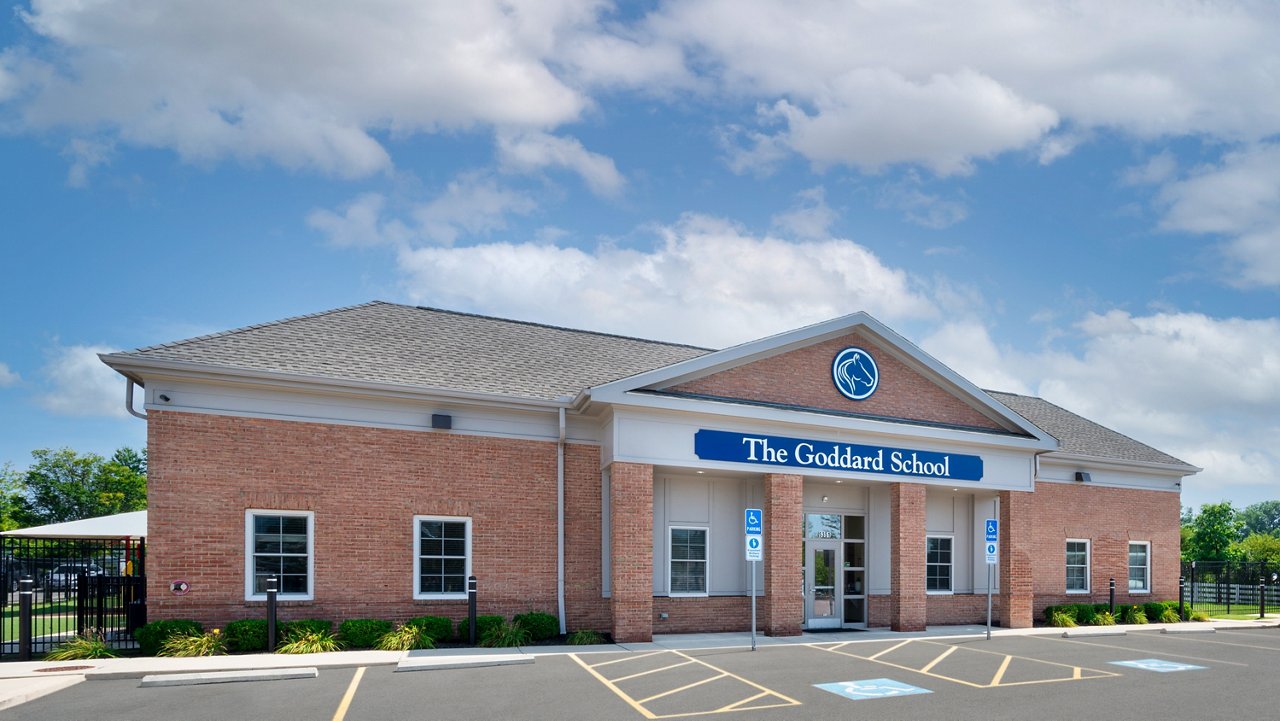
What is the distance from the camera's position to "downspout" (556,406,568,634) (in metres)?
18.0

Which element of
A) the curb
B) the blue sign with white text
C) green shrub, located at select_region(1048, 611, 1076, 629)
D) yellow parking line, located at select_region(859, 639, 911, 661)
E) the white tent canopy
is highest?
the blue sign with white text

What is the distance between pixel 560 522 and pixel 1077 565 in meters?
15.9

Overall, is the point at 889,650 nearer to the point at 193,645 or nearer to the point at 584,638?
the point at 584,638

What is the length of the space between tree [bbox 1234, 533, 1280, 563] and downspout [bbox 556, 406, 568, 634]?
37395 millimetres

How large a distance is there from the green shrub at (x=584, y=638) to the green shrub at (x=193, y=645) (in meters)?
6.18

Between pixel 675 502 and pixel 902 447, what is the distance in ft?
18.3

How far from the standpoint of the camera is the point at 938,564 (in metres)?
22.4

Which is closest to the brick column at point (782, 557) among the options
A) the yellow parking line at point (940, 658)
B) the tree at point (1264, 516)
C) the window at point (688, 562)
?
the window at point (688, 562)

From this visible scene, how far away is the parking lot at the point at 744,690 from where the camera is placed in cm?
1114

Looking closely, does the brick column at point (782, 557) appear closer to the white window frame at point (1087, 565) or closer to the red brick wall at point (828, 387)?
the red brick wall at point (828, 387)

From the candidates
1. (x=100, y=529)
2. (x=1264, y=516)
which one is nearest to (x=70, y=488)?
(x=100, y=529)

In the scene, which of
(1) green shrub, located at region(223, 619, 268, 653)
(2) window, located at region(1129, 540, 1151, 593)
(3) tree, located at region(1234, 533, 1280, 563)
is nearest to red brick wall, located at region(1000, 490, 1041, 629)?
(2) window, located at region(1129, 540, 1151, 593)

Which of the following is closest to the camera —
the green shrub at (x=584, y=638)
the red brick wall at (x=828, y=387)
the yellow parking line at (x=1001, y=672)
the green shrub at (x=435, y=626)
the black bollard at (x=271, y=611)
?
the yellow parking line at (x=1001, y=672)

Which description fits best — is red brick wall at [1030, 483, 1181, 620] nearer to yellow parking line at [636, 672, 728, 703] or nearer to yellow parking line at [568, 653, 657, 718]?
yellow parking line at [636, 672, 728, 703]
